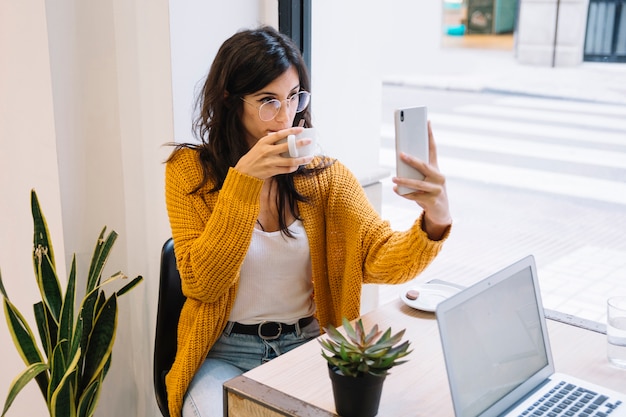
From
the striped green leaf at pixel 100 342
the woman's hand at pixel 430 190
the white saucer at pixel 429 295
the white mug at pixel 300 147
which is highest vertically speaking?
the white mug at pixel 300 147

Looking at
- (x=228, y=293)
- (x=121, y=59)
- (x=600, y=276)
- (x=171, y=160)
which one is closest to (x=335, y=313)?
(x=228, y=293)

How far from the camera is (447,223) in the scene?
1717mm

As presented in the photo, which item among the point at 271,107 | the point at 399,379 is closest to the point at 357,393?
the point at 399,379

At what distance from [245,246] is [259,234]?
162 mm

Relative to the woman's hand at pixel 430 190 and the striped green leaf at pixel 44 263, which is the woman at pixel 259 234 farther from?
the striped green leaf at pixel 44 263

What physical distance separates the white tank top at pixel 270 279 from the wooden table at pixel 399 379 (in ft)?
0.96

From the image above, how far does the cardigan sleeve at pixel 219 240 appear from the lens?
1.74 metres

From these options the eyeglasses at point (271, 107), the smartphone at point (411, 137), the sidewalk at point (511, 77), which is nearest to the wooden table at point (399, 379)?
the smartphone at point (411, 137)

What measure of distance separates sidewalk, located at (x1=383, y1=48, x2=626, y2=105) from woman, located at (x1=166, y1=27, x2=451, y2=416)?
66.7 inches

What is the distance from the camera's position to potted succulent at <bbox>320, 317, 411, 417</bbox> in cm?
129

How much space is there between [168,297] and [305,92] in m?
0.67

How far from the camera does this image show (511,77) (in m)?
7.86

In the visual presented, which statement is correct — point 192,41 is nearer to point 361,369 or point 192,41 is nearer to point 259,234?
point 259,234

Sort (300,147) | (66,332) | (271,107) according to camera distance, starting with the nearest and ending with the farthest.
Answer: (300,147) → (271,107) → (66,332)
